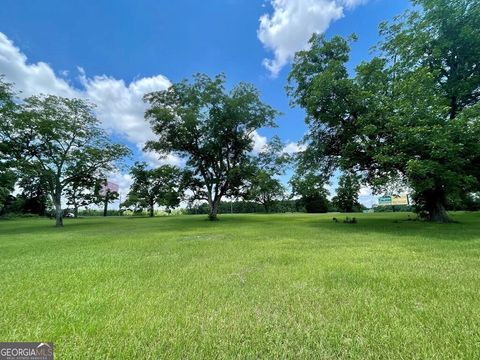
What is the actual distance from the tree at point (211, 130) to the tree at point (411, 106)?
254 inches

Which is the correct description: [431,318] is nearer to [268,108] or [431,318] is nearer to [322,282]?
[322,282]

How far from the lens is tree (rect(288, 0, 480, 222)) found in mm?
11445

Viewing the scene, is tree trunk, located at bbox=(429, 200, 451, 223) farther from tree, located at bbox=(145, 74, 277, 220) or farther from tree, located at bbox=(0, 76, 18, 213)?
A: tree, located at bbox=(0, 76, 18, 213)

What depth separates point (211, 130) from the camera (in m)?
23.4

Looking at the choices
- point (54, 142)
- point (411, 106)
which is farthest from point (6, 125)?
point (411, 106)

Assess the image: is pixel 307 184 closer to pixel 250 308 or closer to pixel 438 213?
pixel 438 213

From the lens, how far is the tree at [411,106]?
11445mm

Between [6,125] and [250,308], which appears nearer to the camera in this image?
[250,308]

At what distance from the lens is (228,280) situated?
13.9 feet

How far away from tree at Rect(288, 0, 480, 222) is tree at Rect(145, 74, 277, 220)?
6460 mm

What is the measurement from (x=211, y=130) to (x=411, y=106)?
51.2ft

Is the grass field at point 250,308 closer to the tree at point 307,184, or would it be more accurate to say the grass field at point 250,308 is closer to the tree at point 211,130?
the tree at point 307,184

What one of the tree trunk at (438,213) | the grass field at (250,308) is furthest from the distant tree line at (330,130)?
the grass field at (250,308)

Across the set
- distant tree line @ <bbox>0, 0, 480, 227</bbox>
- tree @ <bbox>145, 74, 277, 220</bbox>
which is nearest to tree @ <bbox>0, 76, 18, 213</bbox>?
distant tree line @ <bbox>0, 0, 480, 227</bbox>
